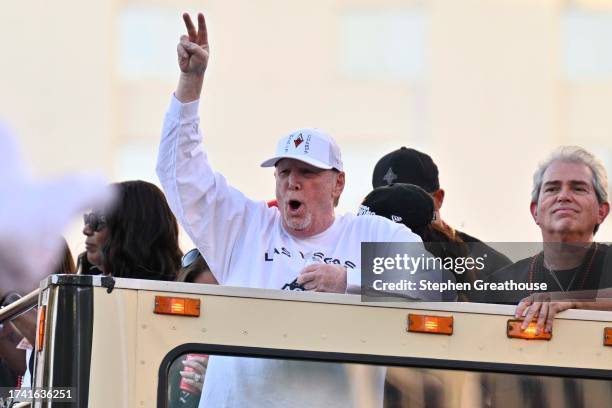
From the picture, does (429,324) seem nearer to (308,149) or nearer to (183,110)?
(308,149)

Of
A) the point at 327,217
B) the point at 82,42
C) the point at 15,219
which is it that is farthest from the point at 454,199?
the point at 327,217

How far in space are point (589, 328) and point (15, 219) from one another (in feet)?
9.85

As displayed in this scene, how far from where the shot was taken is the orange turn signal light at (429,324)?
4.49m

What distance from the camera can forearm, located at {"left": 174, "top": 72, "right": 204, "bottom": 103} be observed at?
16.6 ft

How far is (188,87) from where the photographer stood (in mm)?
5074

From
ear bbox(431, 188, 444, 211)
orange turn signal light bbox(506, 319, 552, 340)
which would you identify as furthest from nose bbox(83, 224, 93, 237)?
orange turn signal light bbox(506, 319, 552, 340)

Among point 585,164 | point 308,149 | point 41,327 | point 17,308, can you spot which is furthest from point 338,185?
point 41,327

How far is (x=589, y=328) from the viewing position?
459 centimetres

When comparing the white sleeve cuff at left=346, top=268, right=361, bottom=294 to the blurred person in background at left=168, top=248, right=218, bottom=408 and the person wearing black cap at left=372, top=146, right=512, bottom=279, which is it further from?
the person wearing black cap at left=372, top=146, right=512, bottom=279

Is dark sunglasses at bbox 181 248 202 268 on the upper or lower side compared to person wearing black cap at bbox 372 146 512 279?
lower

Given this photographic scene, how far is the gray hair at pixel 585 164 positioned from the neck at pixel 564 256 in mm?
471

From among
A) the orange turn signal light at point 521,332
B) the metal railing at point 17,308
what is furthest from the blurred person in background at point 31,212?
the orange turn signal light at point 521,332

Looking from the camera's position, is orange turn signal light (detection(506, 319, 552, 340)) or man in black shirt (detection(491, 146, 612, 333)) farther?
man in black shirt (detection(491, 146, 612, 333))

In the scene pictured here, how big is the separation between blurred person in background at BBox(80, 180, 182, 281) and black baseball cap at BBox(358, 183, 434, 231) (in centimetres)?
72
